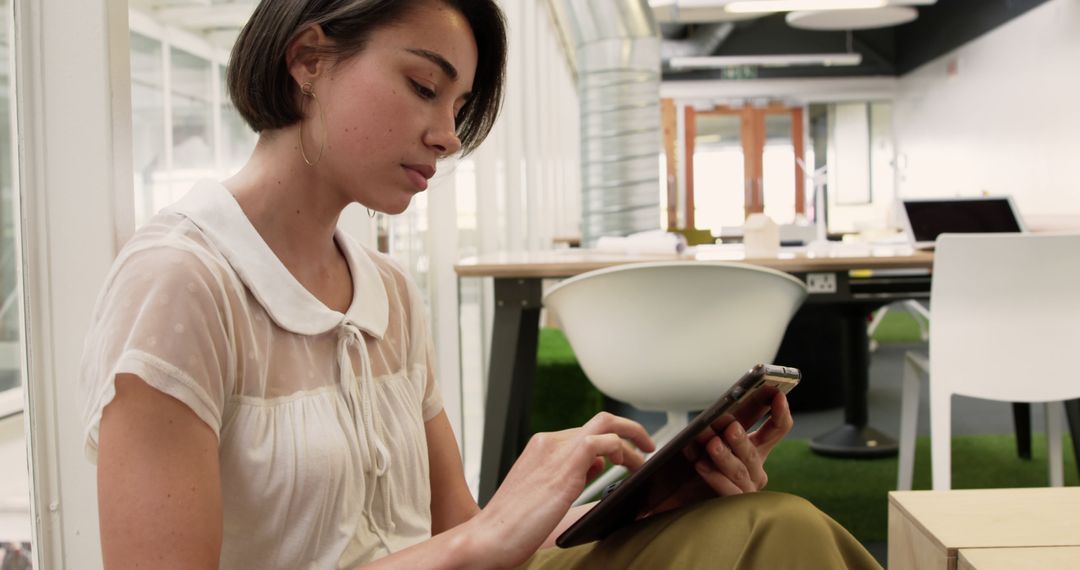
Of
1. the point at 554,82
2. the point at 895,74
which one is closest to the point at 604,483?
the point at 554,82

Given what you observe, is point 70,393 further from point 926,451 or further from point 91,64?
point 926,451

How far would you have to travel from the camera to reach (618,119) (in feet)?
18.9

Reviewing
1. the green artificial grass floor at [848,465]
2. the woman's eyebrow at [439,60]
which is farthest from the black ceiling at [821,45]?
the woman's eyebrow at [439,60]

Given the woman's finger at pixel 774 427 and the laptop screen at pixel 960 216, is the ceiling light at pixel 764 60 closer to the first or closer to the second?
the laptop screen at pixel 960 216

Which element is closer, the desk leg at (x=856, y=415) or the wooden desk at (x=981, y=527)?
the wooden desk at (x=981, y=527)

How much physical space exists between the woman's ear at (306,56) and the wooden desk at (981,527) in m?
0.71

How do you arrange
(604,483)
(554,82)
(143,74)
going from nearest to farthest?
1. (143,74)
2. (604,483)
3. (554,82)

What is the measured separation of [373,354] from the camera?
113 cm

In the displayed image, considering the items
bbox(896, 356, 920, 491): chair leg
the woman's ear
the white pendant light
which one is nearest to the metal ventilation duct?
bbox(896, 356, 920, 491): chair leg

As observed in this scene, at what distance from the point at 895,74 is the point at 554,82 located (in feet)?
22.4

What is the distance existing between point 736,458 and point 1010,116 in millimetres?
9412

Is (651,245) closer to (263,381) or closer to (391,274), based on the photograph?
(391,274)

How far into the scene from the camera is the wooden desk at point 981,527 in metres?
0.84

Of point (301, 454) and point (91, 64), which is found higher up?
point (91, 64)
